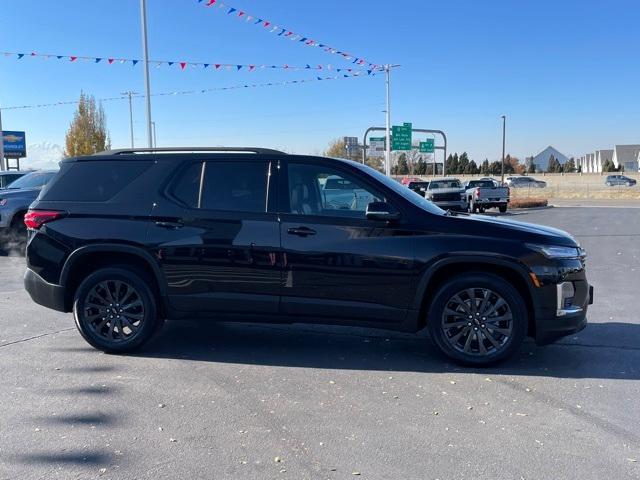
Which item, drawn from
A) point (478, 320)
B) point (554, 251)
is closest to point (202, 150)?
point (478, 320)

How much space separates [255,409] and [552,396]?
2237mm

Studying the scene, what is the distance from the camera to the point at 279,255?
5.14 metres

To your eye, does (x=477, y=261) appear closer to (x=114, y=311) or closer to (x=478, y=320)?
(x=478, y=320)

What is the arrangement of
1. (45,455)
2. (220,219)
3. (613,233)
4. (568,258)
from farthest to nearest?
(613,233) < (220,219) < (568,258) < (45,455)

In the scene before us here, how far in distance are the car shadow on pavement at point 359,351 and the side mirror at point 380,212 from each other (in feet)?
4.31

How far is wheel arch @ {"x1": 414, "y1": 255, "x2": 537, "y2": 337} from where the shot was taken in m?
4.89

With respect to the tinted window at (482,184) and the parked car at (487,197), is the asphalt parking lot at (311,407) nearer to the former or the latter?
the parked car at (487,197)

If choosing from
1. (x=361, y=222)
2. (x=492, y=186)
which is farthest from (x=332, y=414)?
(x=492, y=186)

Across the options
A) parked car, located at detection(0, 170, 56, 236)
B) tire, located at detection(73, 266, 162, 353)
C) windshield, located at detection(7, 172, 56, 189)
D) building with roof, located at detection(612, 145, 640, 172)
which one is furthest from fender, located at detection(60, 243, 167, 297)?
building with roof, located at detection(612, 145, 640, 172)

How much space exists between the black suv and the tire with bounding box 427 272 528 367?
10 millimetres

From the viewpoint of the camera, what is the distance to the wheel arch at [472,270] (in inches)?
193

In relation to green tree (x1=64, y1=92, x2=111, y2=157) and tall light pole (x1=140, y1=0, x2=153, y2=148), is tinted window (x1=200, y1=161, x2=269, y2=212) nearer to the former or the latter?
tall light pole (x1=140, y1=0, x2=153, y2=148)

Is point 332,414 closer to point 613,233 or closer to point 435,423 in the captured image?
point 435,423

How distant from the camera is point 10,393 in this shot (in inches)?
179
